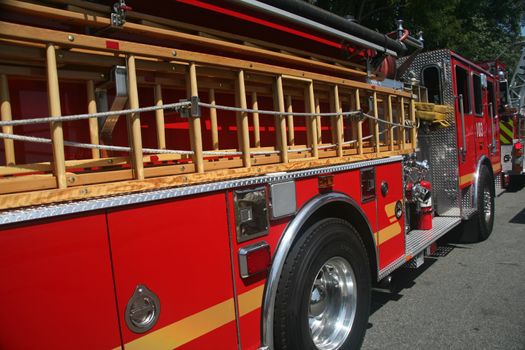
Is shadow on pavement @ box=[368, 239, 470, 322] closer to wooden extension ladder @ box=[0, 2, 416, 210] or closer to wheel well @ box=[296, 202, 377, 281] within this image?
wheel well @ box=[296, 202, 377, 281]

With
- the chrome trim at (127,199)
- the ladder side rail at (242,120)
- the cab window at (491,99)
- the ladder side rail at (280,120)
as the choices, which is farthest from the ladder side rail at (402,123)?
the cab window at (491,99)

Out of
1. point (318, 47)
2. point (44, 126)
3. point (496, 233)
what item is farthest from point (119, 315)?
point (496, 233)

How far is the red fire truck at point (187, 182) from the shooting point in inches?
59.2

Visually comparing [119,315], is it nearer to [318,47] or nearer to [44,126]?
[44,126]

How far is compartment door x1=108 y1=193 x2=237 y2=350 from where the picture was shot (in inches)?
65.3

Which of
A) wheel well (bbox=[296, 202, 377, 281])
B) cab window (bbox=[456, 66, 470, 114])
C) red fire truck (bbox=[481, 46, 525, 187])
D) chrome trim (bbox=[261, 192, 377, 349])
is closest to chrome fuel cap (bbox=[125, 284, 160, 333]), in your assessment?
chrome trim (bbox=[261, 192, 377, 349])

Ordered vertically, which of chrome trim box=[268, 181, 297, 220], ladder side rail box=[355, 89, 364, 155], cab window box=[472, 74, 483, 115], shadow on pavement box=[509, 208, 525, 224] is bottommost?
shadow on pavement box=[509, 208, 525, 224]

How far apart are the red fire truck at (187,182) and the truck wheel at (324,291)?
12 millimetres

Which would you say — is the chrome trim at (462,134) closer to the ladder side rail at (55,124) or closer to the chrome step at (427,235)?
the chrome step at (427,235)

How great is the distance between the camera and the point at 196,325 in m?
1.92

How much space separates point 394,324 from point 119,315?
266 cm

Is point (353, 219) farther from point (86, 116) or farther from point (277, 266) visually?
point (86, 116)

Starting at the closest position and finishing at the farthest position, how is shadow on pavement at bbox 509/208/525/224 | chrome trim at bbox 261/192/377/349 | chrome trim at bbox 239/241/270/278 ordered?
chrome trim at bbox 239/241/270/278 < chrome trim at bbox 261/192/377/349 < shadow on pavement at bbox 509/208/525/224

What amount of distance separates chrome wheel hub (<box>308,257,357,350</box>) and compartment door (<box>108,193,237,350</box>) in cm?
85
